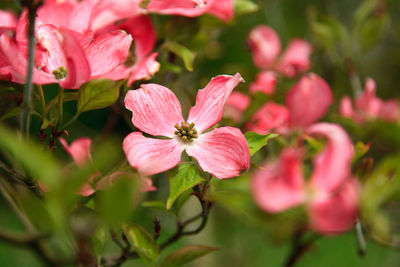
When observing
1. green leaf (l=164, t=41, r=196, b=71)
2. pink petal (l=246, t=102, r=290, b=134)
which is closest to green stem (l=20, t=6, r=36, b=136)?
green leaf (l=164, t=41, r=196, b=71)

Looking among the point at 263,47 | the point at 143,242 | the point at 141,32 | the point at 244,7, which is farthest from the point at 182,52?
the point at 263,47

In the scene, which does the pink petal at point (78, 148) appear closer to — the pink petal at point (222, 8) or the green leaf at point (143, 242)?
the green leaf at point (143, 242)

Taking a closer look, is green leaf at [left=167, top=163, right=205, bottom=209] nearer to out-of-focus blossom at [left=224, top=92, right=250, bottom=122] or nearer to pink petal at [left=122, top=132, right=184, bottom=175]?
pink petal at [left=122, top=132, right=184, bottom=175]

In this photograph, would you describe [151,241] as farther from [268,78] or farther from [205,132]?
[268,78]

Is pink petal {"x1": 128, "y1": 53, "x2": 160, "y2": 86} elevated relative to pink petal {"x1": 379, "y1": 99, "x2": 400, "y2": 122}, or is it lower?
elevated

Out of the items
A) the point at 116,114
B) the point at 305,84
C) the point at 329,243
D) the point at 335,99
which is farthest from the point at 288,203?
the point at 329,243

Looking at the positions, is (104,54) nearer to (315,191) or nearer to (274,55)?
(315,191)

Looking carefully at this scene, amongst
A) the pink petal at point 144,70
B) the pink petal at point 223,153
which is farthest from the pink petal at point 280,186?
the pink petal at point 144,70
